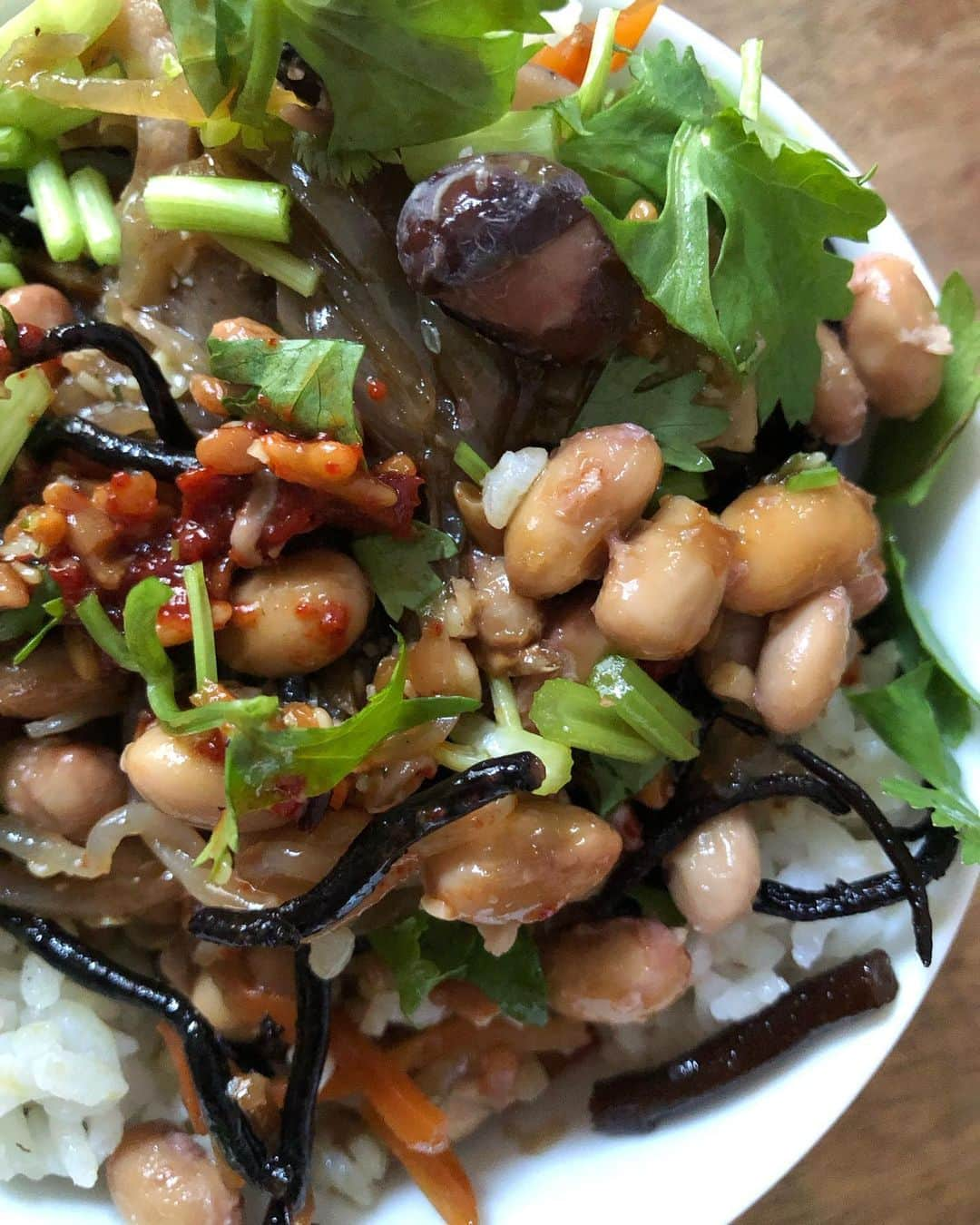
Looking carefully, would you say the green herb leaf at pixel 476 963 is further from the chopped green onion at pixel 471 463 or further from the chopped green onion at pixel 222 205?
the chopped green onion at pixel 222 205

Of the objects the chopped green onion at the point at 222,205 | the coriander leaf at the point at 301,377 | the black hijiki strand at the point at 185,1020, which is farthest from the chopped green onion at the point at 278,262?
the black hijiki strand at the point at 185,1020

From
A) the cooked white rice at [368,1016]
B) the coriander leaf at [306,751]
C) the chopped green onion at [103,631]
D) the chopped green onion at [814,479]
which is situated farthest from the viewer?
the cooked white rice at [368,1016]

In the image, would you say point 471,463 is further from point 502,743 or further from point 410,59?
point 410,59

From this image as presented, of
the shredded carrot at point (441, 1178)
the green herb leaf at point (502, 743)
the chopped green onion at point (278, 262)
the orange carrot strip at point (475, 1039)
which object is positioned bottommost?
the shredded carrot at point (441, 1178)

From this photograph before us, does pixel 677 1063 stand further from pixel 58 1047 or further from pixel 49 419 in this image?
pixel 49 419

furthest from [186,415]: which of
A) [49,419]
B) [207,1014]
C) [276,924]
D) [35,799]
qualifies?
[207,1014]

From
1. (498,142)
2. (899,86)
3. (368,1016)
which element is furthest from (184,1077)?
(899,86)
